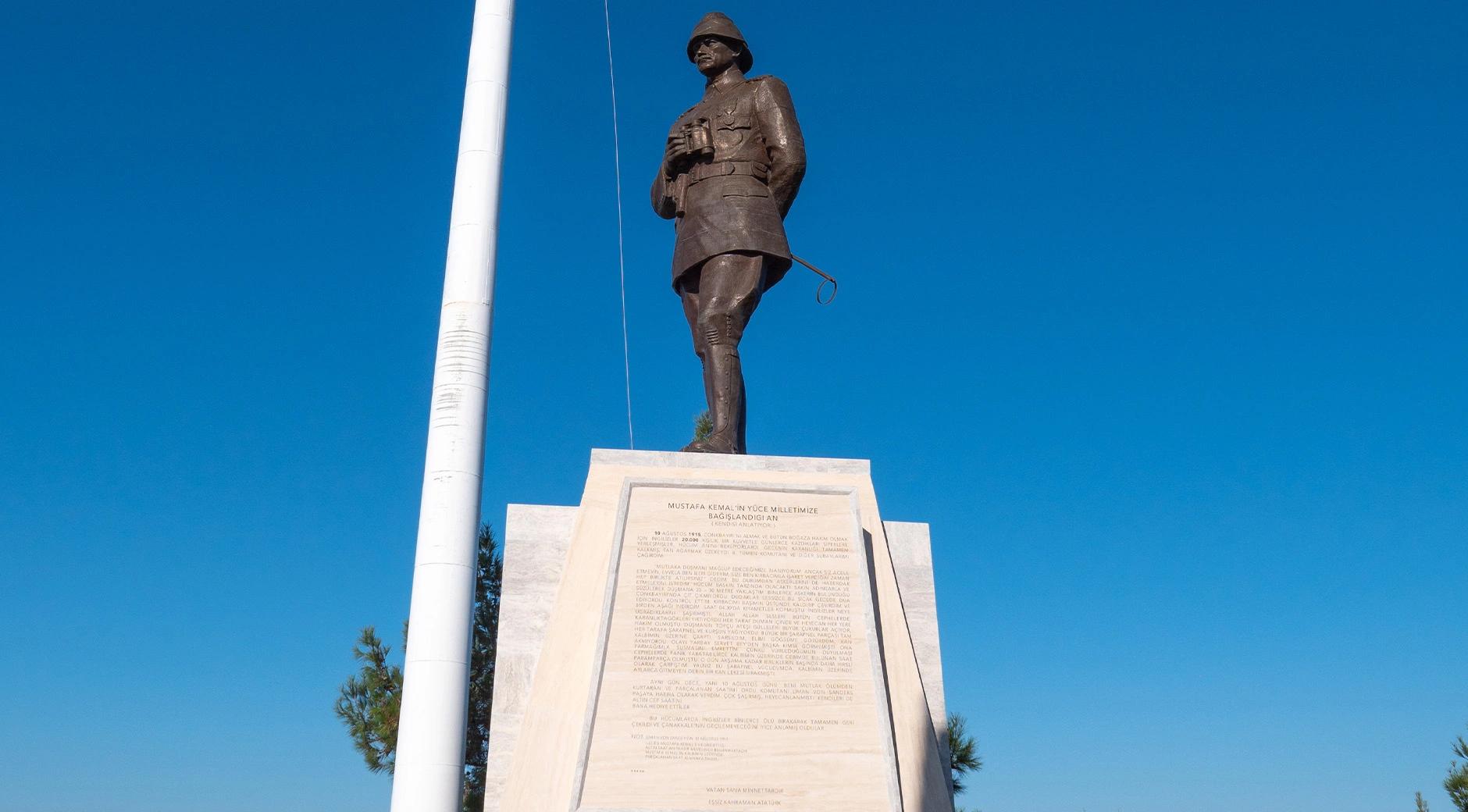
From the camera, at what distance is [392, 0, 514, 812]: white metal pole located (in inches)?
269

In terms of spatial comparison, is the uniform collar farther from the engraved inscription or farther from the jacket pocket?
the engraved inscription

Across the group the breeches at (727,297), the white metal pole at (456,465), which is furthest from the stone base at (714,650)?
the breeches at (727,297)

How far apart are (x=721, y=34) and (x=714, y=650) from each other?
5030 mm

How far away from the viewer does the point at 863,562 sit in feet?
23.9

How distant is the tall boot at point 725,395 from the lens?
8.39 meters

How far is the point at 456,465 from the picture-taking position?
752 centimetres

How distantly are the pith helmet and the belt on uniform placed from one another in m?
1.05

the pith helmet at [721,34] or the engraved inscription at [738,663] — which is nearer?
the engraved inscription at [738,663]

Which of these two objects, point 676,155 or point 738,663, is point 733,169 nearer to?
point 676,155

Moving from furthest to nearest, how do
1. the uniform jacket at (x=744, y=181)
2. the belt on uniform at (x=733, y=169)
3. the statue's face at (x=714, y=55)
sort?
the statue's face at (x=714, y=55)
the belt on uniform at (x=733, y=169)
the uniform jacket at (x=744, y=181)

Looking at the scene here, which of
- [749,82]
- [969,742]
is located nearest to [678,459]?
[749,82]

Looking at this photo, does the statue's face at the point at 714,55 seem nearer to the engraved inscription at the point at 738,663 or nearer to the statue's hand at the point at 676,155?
the statue's hand at the point at 676,155

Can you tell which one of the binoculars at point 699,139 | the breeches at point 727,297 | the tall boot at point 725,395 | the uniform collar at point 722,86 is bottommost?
the tall boot at point 725,395

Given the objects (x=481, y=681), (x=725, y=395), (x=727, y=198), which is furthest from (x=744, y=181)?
(x=481, y=681)
